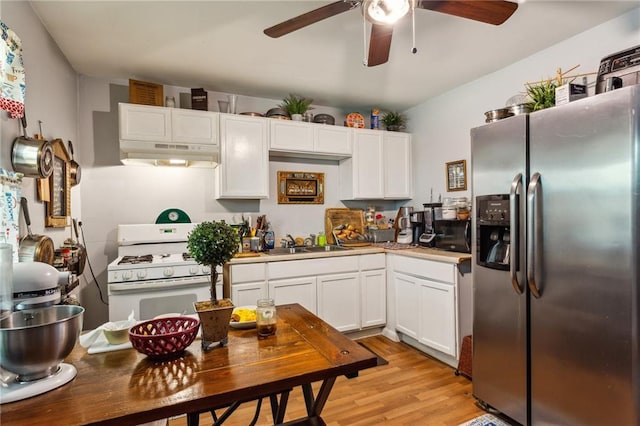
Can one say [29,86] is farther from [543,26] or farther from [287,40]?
[543,26]

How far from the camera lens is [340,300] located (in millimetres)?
3199

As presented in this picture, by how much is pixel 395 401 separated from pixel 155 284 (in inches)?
73.5

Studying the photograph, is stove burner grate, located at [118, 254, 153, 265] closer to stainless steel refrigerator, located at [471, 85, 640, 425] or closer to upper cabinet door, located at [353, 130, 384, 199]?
upper cabinet door, located at [353, 130, 384, 199]

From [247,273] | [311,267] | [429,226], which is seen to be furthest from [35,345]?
[429,226]

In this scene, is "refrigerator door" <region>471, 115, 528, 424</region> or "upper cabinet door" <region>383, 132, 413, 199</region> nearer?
"refrigerator door" <region>471, 115, 528, 424</region>

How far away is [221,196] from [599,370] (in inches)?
114

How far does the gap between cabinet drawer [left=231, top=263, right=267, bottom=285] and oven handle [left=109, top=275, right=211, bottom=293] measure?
0.28m

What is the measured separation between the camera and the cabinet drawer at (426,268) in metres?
2.66

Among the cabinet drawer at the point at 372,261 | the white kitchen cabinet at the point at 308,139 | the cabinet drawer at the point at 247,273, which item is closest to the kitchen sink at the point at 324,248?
the cabinet drawer at the point at 372,261

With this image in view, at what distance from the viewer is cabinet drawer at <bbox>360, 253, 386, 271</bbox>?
3.30 metres

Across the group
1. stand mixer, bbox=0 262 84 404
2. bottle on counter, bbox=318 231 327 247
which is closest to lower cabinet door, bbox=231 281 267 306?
bottle on counter, bbox=318 231 327 247

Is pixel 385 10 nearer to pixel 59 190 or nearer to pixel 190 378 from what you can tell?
pixel 190 378

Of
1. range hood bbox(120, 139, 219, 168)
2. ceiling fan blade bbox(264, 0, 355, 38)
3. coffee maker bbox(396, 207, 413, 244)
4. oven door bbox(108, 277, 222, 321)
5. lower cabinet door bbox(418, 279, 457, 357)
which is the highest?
ceiling fan blade bbox(264, 0, 355, 38)

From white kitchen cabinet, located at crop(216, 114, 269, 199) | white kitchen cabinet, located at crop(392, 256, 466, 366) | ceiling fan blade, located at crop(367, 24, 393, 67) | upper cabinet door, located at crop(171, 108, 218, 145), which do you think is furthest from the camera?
white kitchen cabinet, located at crop(216, 114, 269, 199)
